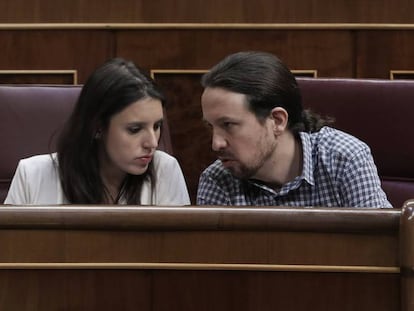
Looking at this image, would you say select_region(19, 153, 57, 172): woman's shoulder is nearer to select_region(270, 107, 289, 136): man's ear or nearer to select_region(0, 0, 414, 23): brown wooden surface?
select_region(270, 107, 289, 136): man's ear

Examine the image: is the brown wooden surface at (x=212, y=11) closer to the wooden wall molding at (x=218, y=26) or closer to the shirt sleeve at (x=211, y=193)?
the wooden wall molding at (x=218, y=26)

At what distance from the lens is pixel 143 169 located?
829 mm

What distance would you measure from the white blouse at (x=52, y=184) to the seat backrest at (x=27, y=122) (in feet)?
0.07

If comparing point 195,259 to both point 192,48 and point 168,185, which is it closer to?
point 168,185

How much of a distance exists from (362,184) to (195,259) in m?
0.27

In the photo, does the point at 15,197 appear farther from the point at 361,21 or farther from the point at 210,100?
the point at 361,21

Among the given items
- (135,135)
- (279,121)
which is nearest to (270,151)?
(279,121)

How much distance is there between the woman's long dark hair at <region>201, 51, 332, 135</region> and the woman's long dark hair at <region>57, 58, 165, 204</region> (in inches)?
3.0

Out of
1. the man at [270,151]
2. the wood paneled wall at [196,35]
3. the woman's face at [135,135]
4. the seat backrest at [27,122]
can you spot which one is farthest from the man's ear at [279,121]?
the wood paneled wall at [196,35]

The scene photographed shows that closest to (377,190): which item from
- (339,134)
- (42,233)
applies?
(339,134)

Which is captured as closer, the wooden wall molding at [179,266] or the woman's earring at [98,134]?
the wooden wall molding at [179,266]

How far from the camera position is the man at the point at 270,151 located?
77 centimetres

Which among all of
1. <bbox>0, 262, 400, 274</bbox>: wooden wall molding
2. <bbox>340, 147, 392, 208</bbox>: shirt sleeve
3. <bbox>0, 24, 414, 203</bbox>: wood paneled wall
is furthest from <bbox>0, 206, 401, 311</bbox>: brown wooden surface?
<bbox>0, 24, 414, 203</bbox>: wood paneled wall

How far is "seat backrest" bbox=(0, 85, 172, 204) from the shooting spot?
0.87 m
